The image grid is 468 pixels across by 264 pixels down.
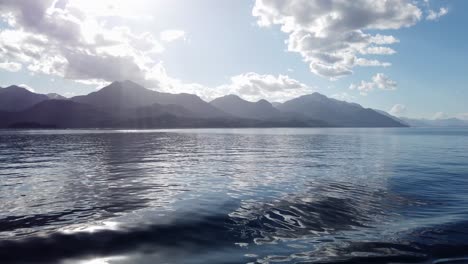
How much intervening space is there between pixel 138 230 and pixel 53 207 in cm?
930

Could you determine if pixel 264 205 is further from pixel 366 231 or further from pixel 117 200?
pixel 117 200

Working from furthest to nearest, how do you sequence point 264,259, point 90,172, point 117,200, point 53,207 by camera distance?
point 90,172 → point 117,200 → point 53,207 → point 264,259

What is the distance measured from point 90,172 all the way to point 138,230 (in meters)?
27.3

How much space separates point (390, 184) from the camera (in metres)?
31.8

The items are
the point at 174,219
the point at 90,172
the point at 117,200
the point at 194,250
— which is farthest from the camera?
the point at 90,172

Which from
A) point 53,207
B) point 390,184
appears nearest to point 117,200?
point 53,207

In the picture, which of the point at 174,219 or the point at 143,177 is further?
the point at 143,177

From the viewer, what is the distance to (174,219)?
19125 mm

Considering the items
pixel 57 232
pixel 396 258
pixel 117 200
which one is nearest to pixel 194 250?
pixel 57 232

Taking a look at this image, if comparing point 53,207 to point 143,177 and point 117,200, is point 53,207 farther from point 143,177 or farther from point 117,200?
point 143,177

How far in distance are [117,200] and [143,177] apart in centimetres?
1208

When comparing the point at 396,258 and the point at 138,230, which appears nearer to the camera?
the point at 396,258

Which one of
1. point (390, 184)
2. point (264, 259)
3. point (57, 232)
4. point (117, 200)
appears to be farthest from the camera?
point (390, 184)

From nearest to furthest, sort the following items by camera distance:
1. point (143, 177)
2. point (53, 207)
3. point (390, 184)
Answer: point (53, 207) → point (390, 184) → point (143, 177)
